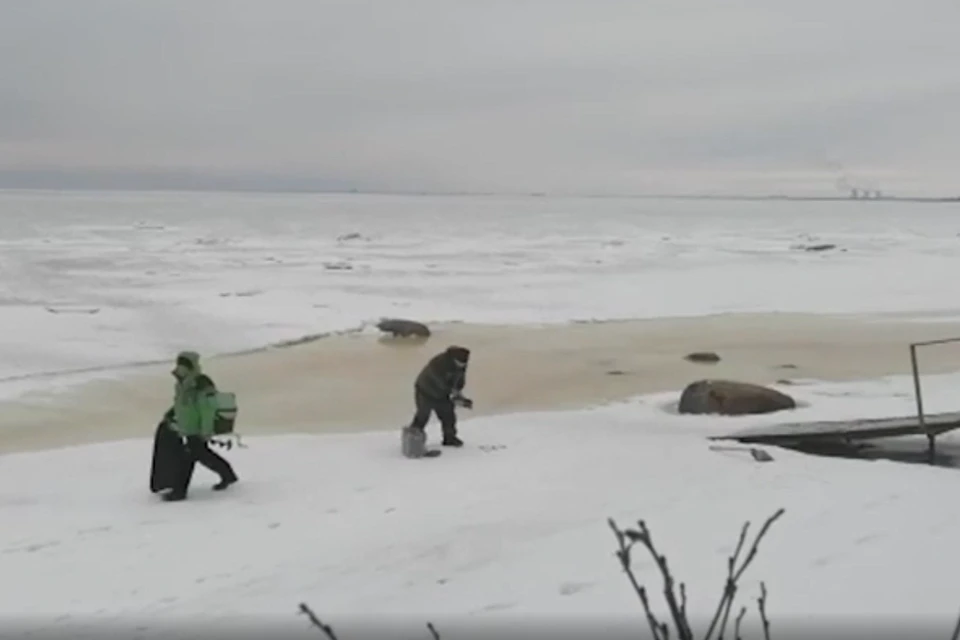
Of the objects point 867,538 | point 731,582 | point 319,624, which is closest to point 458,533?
point 867,538

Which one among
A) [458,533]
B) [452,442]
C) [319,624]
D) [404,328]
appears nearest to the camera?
[319,624]

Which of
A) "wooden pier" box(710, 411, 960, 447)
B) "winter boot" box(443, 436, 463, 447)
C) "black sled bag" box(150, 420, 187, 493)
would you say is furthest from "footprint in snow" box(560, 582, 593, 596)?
"wooden pier" box(710, 411, 960, 447)

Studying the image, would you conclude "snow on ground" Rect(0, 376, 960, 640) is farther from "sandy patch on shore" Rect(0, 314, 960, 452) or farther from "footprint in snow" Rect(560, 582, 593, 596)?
"sandy patch on shore" Rect(0, 314, 960, 452)

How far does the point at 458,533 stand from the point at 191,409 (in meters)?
2.22

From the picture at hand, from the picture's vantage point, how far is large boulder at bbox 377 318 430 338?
67.2 feet

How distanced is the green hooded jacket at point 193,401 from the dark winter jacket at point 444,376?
2161 mm

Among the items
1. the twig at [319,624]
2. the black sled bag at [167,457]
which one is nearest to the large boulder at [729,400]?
the black sled bag at [167,457]

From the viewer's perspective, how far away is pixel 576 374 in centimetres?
1559

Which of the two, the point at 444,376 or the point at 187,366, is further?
the point at 444,376

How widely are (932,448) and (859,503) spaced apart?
2.47m

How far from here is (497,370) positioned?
631 inches

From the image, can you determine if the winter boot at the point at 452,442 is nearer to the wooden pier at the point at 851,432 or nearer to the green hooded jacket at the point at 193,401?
the wooden pier at the point at 851,432

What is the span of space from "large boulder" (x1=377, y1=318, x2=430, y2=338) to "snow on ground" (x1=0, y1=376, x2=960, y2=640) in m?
10.2

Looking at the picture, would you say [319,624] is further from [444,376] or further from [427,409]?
[427,409]
